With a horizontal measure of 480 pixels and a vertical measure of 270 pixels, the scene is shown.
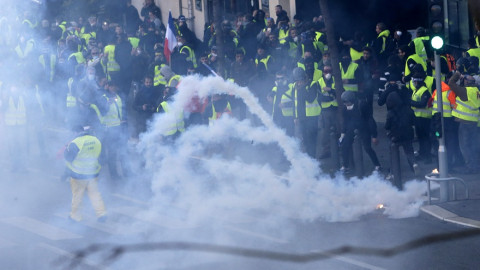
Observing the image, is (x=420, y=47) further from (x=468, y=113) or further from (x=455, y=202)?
(x=455, y=202)

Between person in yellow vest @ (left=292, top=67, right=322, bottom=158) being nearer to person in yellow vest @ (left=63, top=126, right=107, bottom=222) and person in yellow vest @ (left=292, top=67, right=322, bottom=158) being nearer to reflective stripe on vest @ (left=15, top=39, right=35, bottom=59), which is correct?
person in yellow vest @ (left=63, top=126, right=107, bottom=222)

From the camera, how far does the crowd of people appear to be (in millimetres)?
15008

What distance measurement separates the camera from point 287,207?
12.7 m

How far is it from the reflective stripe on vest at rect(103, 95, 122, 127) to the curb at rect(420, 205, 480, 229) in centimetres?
589

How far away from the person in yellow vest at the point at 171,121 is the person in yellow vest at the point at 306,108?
2.22 metres

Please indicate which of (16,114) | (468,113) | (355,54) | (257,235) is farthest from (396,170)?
(16,114)

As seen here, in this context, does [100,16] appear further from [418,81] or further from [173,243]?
[173,243]

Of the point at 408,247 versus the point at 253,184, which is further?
the point at 253,184

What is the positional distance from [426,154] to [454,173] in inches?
43.4

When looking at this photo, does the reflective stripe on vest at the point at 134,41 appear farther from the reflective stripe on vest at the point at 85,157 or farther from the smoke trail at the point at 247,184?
the reflective stripe on vest at the point at 85,157

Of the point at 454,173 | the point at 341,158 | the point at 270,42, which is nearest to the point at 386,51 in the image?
the point at 270,42

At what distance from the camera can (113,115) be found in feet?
51.5

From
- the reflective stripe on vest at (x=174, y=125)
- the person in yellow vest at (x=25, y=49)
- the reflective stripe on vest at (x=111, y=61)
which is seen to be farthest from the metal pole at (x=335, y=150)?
the reflective stripe on vest at (x=111, y=61)

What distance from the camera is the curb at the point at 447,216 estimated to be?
37.9 feet
